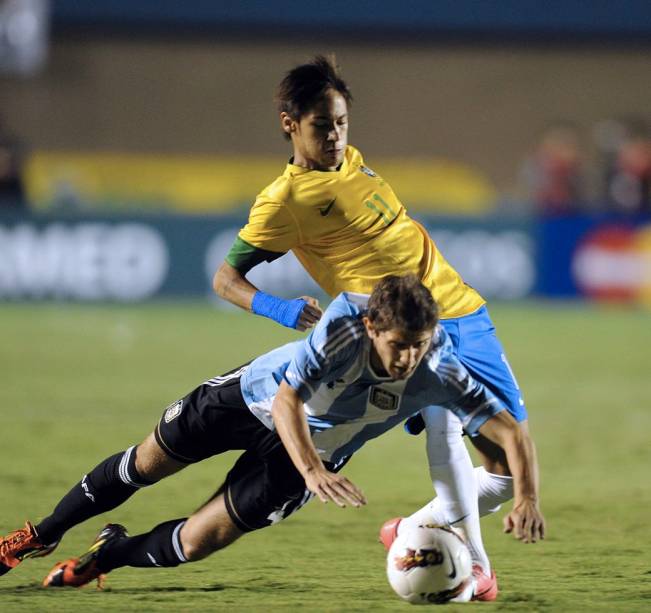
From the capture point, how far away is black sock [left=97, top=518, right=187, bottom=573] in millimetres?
5285

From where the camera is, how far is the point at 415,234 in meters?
5.69

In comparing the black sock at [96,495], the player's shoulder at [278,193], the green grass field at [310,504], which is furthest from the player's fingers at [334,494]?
the player's shoulder at [278,193]

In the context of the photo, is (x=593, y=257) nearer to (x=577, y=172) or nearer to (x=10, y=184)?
(x=577, y=172)

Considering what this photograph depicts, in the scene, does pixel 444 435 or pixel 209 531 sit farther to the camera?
pixel 444 435

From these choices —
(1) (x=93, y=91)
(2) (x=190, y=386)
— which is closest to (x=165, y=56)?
(1) (x=93, y=91)

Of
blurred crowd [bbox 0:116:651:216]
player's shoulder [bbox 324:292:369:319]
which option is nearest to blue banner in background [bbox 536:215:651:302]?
blurred crowd [bbox 0:116:651:216]

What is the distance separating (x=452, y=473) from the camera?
17.8 feet

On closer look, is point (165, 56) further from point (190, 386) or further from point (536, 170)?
point (190, 386)

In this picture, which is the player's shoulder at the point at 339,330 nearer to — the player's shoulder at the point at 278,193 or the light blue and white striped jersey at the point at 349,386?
the light blue and white striped jersey at the point at 349,386

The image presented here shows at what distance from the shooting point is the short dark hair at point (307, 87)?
554cm

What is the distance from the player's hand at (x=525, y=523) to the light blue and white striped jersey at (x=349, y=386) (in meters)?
0.42

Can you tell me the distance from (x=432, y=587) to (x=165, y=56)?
2171 centimetres

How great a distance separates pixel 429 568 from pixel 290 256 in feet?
37.1

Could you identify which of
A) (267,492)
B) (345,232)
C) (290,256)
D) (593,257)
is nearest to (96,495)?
(267,492)
